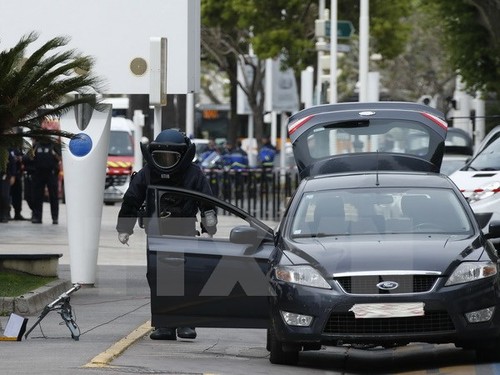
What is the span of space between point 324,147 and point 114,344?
16.3 feet

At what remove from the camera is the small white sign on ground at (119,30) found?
57.6 feet

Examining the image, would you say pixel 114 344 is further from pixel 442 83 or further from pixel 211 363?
pixel 442 83

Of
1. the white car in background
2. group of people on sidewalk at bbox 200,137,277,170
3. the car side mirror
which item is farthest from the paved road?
group of people on sidewalk at bbox 200,137,277,170

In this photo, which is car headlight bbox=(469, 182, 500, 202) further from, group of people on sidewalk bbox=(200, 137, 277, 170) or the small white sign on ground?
group of people on sidewalk bbox=(200, 137, 277, 170)

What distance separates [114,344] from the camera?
12.5 meters

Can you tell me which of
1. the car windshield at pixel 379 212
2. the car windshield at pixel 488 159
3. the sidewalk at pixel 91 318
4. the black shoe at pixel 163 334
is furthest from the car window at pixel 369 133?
the black shoe at pixel 163 334

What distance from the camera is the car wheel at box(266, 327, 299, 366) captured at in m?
11.9

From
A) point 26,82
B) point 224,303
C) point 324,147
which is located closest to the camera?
point 224,303

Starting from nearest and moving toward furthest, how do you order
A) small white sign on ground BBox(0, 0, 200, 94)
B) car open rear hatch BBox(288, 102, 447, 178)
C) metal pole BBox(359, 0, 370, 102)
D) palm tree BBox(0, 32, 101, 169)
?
palm tree BBox(0, 32, 101, 169) → car open rear hatch BBox(288, 102, 447, 178) → small white sign on ground BBox(0, 0, 200, 94) → metal pole BBox(359, 0, 370, 102)

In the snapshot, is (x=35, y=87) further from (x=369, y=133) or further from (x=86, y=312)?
(x=369, y=133)

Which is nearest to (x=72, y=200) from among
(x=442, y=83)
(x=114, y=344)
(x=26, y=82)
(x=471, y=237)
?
(x=26, y=82)

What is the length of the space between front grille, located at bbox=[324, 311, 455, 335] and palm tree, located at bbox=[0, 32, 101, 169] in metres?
3.68

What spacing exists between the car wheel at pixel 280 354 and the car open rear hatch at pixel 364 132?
165 inches

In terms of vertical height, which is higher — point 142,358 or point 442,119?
point 442,119
